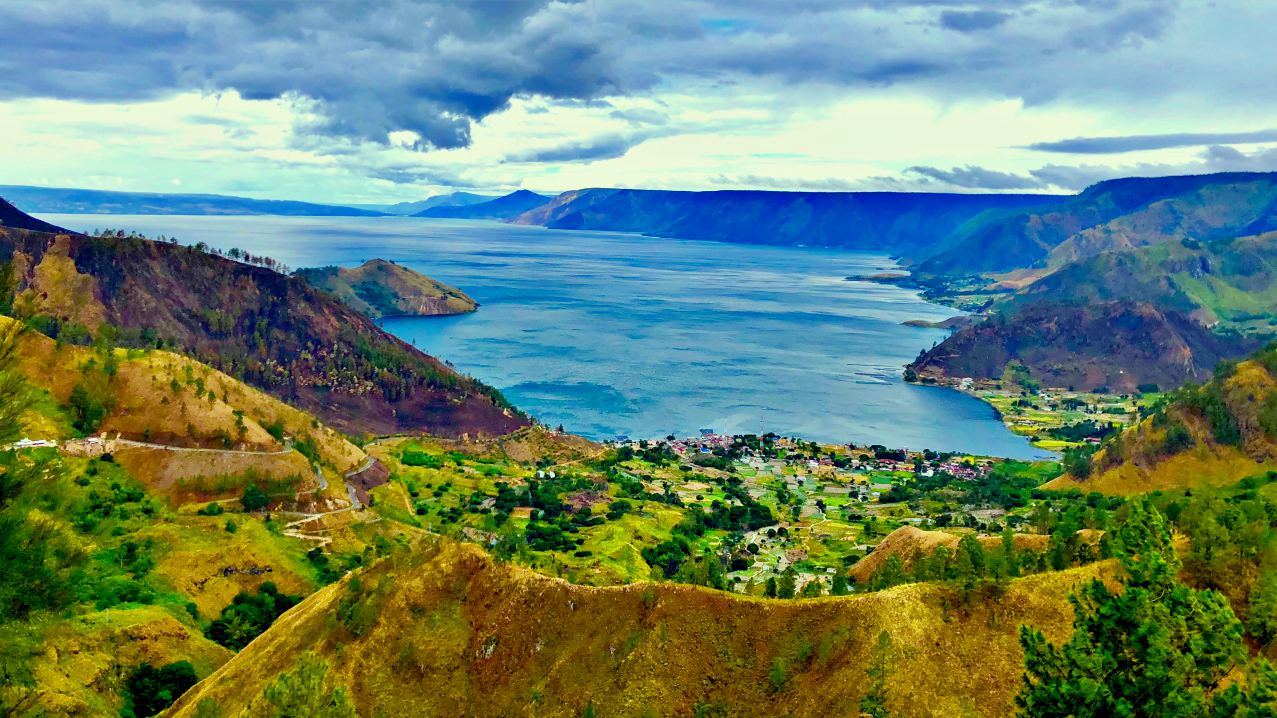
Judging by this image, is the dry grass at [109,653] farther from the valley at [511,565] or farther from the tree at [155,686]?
the tree at [155,686]

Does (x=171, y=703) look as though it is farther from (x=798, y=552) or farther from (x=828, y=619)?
(x=798, y=552)

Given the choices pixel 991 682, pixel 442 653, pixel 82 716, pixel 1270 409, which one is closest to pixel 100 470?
pixel 82 716

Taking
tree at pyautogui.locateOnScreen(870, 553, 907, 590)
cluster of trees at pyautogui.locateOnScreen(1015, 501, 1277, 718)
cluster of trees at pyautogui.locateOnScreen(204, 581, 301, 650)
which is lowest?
cluster of trees at pyautogui.locateOnScreen(204, 581, 301, 650)

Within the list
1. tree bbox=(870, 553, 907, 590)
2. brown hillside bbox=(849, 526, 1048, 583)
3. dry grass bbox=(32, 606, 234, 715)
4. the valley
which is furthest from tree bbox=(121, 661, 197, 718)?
brown hillside bbox=(849, 526, 1048, 583)

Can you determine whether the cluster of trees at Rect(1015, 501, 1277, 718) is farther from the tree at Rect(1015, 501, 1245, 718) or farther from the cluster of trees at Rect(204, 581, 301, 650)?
the cluster of trees at Rect(204, 581, 301, 650)

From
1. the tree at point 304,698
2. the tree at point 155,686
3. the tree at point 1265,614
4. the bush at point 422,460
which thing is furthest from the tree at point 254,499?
the tree at point 1265,614

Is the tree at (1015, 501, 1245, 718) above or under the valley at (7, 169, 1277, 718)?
above

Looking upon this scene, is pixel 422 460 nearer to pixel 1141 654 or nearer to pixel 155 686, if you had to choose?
pixel 155 686
